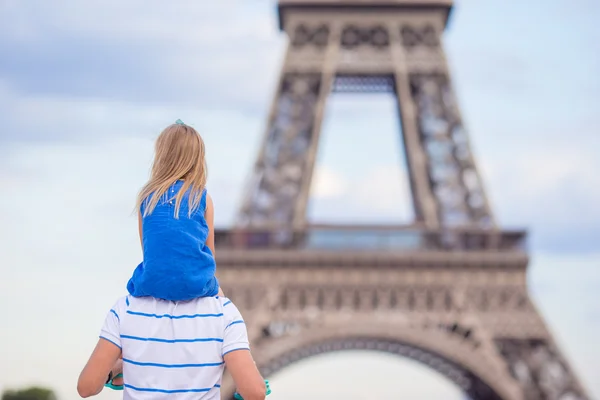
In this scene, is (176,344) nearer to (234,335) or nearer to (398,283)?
(234,335)

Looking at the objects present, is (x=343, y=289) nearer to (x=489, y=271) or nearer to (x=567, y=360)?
(x=489, y=271)

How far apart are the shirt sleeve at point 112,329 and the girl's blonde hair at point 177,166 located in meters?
0.33

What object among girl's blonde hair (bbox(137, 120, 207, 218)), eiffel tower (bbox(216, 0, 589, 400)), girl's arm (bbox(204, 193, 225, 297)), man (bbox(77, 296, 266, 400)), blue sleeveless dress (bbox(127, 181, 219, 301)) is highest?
eiffel tower (bbox(216, 0, 589, 400))

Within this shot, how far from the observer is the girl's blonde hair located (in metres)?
3.12

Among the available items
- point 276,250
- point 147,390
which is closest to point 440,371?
point 276,250

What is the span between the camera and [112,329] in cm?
313

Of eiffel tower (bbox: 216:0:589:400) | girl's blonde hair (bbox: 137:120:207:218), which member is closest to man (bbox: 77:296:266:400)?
girl's blonde hair (bbox: 137:120:207:218)

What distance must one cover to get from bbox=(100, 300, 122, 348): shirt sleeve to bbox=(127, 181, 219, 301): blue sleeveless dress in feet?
0.37

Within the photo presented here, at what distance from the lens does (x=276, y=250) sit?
25141 millimetres

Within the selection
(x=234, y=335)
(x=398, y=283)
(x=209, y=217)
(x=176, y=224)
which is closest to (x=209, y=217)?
(x=209, y=217)

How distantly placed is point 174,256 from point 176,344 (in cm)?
26

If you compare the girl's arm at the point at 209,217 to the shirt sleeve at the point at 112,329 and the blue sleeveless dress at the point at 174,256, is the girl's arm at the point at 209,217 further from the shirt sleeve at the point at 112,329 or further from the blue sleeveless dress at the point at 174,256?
the shirt sleeve at the point at 112,329

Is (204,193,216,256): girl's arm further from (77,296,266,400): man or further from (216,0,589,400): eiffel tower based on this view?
(216,0,589,400): eiffel tower

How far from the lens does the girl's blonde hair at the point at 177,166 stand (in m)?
3.12
